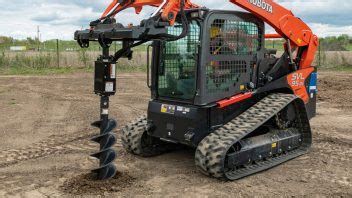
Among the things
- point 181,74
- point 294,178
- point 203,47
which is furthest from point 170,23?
point 294,178

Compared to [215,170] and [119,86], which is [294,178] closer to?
[215,170]

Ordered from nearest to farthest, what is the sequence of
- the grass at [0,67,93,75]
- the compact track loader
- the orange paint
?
the compact track loader < the orange paint < the grass at [0,67,93,75]

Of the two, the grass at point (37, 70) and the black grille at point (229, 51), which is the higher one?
the black grille at point (229, 51)

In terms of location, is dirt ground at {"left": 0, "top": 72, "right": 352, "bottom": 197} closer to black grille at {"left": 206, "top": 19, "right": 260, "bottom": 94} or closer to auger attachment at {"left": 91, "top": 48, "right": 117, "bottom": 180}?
auger attachment at {"left": 91, "top": 48, "right": 117, "bottom": 180}

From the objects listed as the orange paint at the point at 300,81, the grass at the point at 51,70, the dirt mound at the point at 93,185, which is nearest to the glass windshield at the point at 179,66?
the dirt mound at the point at 93,185

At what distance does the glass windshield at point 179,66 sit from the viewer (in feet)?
19.2

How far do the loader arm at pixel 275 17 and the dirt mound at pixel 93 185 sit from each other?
208 centimetres

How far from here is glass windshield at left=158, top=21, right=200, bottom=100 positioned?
19.2ft

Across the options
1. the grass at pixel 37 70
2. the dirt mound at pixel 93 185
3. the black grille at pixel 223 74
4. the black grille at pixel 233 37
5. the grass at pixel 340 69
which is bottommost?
the dirt mound at pixel 93 185

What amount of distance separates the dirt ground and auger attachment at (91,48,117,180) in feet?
0.59

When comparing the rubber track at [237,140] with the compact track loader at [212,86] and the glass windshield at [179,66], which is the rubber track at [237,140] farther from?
the glass windshield at [179,66]

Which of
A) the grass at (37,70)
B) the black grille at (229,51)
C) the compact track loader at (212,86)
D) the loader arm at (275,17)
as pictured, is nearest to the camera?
the compact track loader at (212,86)

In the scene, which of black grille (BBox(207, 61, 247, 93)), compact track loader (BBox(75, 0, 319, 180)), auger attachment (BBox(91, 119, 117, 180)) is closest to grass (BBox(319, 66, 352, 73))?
compact track loader (BBox(75, 0, 319, 180))

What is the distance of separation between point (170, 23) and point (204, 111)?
4.13 ft
